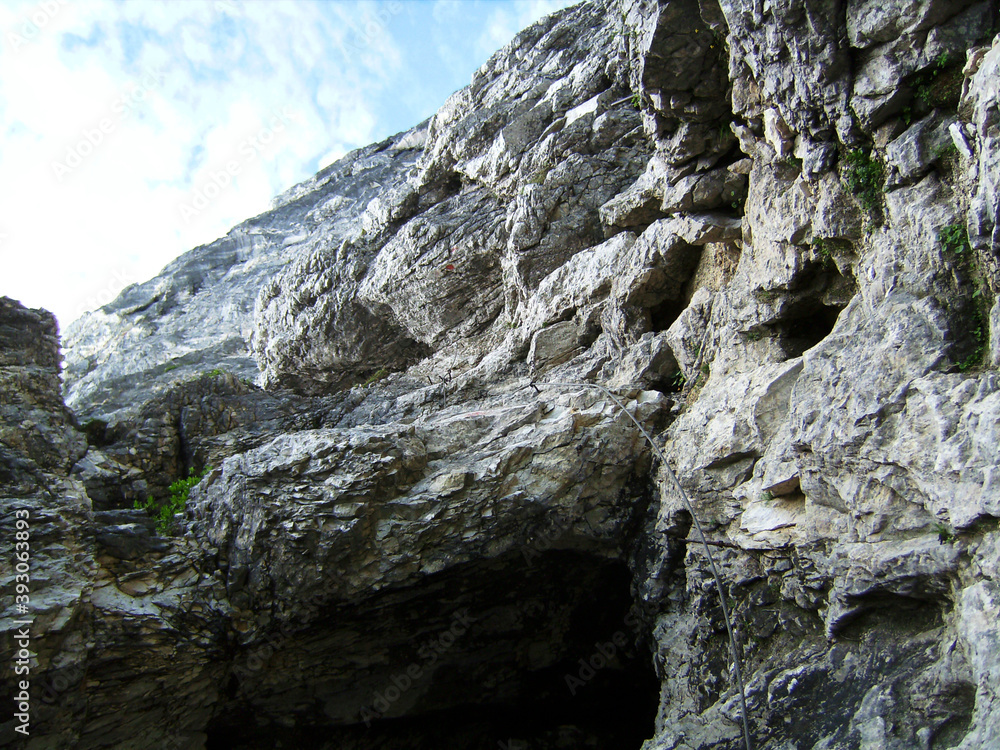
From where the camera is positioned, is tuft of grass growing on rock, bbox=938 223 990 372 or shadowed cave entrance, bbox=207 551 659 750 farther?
shadowed cave entrance, bbox=207 551 659 750

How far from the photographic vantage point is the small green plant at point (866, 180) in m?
7.46

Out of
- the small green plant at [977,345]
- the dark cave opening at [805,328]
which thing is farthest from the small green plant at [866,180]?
the dark cave opening at [805,328]

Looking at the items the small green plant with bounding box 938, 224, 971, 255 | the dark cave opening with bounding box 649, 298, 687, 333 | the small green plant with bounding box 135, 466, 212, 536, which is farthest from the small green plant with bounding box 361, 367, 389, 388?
the small green plant with bounding box 938, 224, 971, 255

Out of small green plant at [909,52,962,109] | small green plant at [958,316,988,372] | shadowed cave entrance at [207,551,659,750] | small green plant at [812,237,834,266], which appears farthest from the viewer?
shadowed cave entrance at [207,551,659,750]

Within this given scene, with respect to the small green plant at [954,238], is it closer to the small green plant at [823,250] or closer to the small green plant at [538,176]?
the small green plant at [823,250]

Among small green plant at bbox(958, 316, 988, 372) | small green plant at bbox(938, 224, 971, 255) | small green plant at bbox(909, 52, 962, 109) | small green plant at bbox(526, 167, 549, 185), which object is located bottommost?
small green plant at bbox(958, 316, 988, 372)

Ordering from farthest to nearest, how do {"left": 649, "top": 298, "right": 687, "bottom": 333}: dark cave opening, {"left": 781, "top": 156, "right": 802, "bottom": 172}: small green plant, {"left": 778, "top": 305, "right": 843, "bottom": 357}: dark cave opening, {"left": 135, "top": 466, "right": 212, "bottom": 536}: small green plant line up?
{"left": 649, "top": 298, "right": 687, "bottom": 333}: dark cave opening, {"left": 135, "top": 466, "right": 212, "bottom": 536}: small green plant, {"left": 778, "top": 305, "right": 843, "bottom": 357}: dark cave opening, {"left": 781, "top": 156, "right": 802, "bottom": 172}: small green plant

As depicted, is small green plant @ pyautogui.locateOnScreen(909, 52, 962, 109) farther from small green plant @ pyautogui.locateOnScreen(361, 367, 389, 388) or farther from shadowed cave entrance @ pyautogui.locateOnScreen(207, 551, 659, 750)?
small green plant @ pyautogui.locateOnScreen(361, 367, 389, 388)

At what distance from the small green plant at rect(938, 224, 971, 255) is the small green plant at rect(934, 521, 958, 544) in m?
2.95

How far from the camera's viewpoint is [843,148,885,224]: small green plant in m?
7.46

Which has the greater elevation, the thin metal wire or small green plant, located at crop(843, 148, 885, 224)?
small green plant, located at crop(843, 148, 885, 224)

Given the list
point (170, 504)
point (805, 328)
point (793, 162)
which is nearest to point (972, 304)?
point (805, 328)

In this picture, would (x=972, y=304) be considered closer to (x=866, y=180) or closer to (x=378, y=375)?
(x=866, y=180)

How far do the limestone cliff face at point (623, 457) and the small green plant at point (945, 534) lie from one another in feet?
0.37
